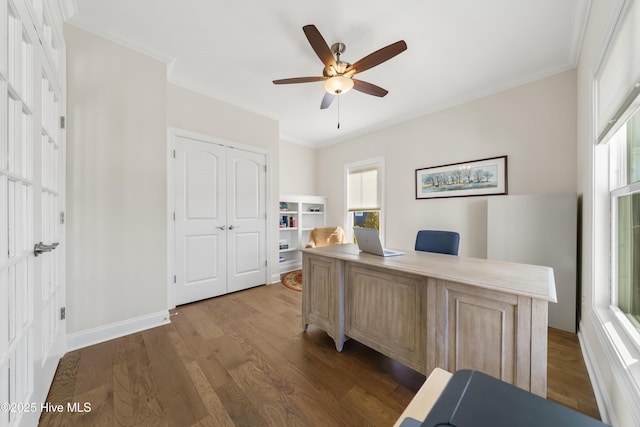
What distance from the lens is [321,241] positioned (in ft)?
14.4

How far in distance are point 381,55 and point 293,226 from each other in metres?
3.30

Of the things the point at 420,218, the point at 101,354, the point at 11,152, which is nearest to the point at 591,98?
the point at 420,218

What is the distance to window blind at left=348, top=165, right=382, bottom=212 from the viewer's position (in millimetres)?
4332

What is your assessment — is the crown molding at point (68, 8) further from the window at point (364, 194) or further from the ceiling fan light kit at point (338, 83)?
the window at point (364, 194)

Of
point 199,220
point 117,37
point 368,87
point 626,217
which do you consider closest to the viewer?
point 626,217

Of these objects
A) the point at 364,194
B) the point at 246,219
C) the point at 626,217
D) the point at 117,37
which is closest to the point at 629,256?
the point at 626,217

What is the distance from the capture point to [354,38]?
2.17m

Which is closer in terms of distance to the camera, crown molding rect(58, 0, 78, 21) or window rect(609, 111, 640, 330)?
window rect(609, 111, 640, 330)

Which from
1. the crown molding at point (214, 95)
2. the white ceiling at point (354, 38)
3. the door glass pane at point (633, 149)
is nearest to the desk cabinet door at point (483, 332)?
the door glass pane at point (633, 149)

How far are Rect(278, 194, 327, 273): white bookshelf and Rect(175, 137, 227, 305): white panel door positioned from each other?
1321 mm

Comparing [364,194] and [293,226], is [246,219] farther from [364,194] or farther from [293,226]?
[364,194]

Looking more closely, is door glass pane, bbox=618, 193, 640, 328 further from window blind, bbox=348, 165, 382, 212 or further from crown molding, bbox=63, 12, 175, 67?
crown molding, bbox=63, 12, 175, 67

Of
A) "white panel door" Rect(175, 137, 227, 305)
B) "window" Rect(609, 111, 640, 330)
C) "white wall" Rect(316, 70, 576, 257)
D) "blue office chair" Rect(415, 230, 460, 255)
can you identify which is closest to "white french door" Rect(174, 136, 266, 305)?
"white panel door" Rect(175, 137, 227, 305)

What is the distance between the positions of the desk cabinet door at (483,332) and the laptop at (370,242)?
0.56 m
